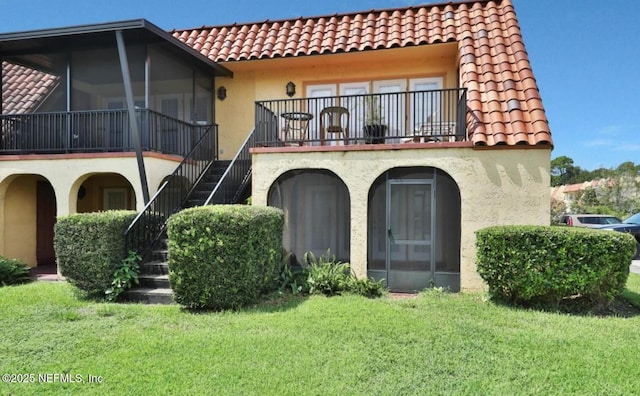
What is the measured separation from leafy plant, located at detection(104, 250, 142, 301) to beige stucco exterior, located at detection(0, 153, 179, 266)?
185cm

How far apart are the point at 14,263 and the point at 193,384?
799cm

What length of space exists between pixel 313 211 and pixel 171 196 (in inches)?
138

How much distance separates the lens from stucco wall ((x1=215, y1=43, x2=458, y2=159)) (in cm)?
1063

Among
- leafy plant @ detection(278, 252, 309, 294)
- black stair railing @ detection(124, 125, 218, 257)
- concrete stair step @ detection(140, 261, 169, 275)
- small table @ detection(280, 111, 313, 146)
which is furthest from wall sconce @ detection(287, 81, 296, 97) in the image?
concrete stair step @ detection(140, 261, 169, 275)

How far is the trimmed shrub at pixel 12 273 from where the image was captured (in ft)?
28.7

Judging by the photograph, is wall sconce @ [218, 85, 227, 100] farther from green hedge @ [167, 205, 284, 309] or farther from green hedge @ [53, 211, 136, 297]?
green hedge @ [167, 205, 284, 309]

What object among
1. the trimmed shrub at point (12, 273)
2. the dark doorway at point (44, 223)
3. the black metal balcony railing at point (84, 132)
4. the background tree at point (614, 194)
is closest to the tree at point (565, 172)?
the background tree at point (614, 194)

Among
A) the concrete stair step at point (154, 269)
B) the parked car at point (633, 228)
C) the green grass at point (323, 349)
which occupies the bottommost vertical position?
the green grass at point (323, 349)

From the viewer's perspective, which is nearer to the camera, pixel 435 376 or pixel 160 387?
pixel 160 387

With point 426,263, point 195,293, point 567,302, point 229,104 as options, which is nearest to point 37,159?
point 229,104

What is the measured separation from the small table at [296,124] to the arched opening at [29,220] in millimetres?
7653

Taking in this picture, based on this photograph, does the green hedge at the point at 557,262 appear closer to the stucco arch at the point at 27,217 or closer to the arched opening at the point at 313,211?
the arched opening at the point at 313,211

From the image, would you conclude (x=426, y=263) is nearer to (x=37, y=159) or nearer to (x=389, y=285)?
(x=389, y=285)

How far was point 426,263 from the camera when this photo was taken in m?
8.21
